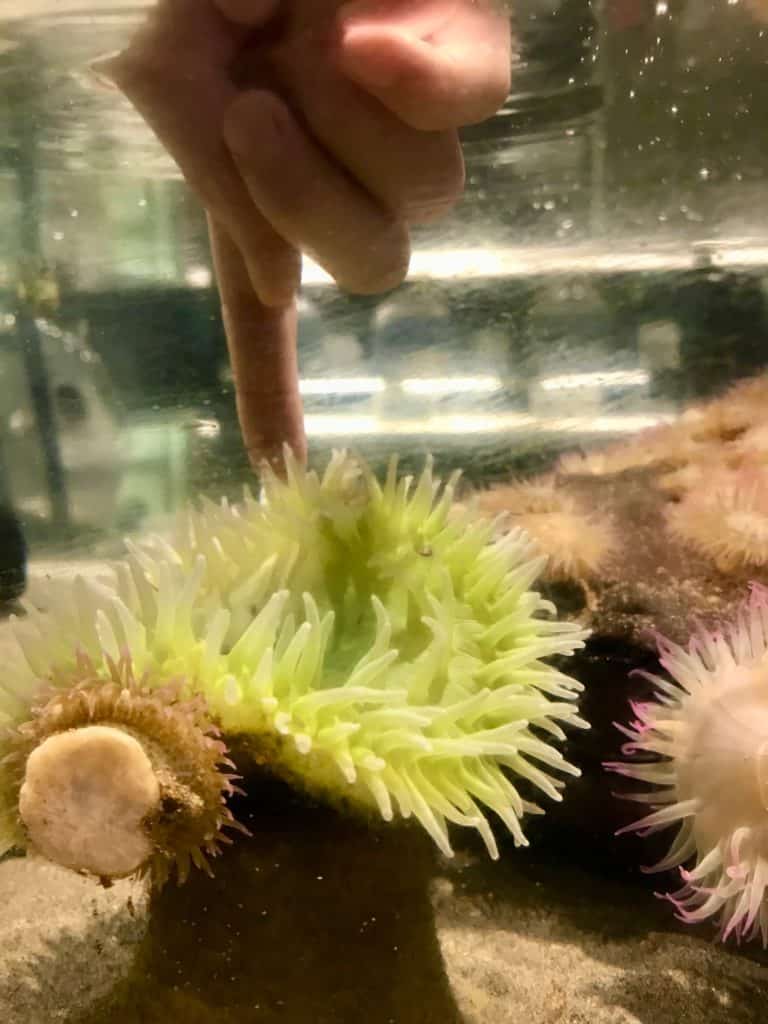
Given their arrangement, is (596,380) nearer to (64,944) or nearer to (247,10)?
(247,10)

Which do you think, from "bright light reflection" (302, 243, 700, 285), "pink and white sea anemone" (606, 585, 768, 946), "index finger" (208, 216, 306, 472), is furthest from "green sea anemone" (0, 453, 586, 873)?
"bright light reflection" (302, 243, 700, 285)

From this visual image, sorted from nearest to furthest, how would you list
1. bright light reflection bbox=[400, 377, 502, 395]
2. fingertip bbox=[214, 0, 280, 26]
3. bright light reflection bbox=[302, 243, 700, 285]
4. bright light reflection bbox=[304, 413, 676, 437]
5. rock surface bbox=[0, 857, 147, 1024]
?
rock surface bbox=[0, 857, 147, 1024]
fingertip bbox=[214, 0, 280, 26]
bright light reflection bbox=[304, 413, 676, 437]
bright light reflection bbox=[400, 377, 502, 395]
bright light reflection bbox=[302, 243, 700, 285]

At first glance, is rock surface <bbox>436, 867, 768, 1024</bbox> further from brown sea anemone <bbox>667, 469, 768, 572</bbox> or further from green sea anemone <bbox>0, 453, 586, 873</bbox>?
brown sea anemone <bbox>667, 469, 768, 572</bbox>

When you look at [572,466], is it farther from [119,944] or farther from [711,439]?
[119,944]

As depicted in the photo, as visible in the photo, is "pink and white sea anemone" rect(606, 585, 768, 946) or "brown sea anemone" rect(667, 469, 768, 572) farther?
"brown sea anemone" rect(667, 469, 768, 572)

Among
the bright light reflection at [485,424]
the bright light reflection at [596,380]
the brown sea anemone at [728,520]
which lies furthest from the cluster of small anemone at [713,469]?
the bright light reflection at [596,380]

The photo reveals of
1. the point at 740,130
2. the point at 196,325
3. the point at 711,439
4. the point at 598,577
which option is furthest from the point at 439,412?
the point at 740,130
